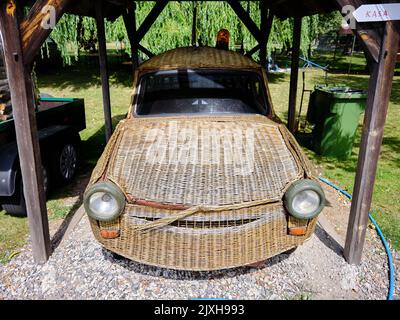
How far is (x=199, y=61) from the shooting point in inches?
172

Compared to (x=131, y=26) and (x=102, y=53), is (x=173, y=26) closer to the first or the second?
(x=131, y=26)

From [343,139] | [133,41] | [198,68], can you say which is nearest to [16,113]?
[198,68]

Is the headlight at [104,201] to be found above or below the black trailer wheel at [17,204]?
above

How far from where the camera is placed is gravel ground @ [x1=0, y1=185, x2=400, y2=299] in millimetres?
3072

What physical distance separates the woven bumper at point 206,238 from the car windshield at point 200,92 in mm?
1686

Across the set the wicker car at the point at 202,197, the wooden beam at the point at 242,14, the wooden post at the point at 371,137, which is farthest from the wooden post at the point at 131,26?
the wooden post at the point at 371,137

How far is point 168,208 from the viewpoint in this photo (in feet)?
8.66

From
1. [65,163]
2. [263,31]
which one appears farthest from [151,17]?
[65,163]

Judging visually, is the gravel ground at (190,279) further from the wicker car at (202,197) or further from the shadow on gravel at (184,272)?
the wicker car at (202,197)

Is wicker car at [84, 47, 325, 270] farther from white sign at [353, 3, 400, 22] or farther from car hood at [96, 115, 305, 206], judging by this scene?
white sign at [353, 3, 400, 22]

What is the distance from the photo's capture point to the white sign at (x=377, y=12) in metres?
2.74

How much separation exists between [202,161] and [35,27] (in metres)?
1.89

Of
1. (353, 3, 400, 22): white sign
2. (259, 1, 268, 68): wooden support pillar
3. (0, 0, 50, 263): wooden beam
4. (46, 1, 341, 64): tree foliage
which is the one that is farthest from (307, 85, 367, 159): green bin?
(46, 1, 341, 64): tree foliage

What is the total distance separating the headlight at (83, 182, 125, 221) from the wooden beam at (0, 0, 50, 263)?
92 cm
